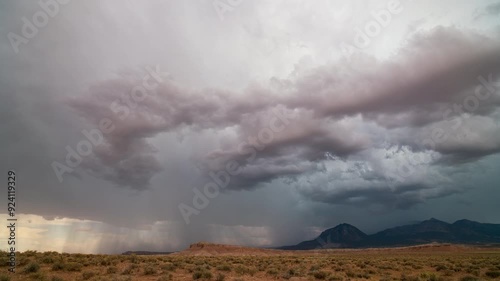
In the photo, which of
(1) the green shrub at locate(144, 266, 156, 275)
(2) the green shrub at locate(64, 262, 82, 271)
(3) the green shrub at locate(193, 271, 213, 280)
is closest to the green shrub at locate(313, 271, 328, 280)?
(3) the green shrub at locate(193, 271, 213, 280)

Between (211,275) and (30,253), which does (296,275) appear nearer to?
(211,275)

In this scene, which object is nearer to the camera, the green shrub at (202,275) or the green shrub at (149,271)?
the green shrub at (202,275)

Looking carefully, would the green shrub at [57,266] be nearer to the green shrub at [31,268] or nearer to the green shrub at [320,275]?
the green shrub at [31,268]

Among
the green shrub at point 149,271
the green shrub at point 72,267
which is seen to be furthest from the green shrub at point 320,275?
the green shrub at point 72,267

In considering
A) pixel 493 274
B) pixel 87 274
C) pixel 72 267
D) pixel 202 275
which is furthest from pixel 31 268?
pixel 493 274

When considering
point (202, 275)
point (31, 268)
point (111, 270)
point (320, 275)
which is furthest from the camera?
point (320, 275)

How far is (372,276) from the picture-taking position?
3189 centimetres

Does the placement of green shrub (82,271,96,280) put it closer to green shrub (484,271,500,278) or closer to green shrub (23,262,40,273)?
green shrub (23,262,40,273)

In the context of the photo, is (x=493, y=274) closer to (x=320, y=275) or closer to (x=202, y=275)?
(x=320, y=275)

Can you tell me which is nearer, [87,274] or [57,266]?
[87,274]

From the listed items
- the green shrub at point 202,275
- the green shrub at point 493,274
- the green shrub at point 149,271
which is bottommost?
the green shrub at point 493,274

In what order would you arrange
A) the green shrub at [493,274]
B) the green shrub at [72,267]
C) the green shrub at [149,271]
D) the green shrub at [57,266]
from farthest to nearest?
the green shrub at [493,274], the green shrub at [149,271], the green shrub at [72,267], the green shrub at [57,266]

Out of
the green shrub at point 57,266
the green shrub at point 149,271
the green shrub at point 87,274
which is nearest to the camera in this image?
the green shrub at point 87,274

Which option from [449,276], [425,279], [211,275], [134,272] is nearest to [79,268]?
[134,272]
